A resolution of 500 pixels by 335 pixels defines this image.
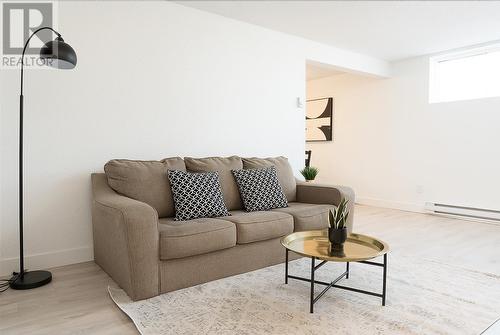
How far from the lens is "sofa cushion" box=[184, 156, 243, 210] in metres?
3.01

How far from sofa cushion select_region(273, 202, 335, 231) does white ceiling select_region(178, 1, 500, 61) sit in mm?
2020

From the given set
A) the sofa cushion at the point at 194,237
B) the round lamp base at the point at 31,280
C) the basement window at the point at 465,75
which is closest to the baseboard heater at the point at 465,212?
the basement window at the point at 465,75

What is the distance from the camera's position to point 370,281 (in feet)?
7.92

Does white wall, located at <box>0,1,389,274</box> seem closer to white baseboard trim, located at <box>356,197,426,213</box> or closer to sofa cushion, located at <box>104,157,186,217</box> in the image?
sofa cushion, located at <box>104,157,186,217</box>

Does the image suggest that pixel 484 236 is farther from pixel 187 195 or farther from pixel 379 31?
pixel 187 195

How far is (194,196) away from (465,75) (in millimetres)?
4431

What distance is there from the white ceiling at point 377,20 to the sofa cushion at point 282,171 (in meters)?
1.57

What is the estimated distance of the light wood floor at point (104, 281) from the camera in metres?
1.83

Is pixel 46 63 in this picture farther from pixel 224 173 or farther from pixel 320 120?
pixel 320 120

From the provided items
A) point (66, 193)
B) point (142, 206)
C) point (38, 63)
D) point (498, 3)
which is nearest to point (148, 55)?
point (38, 63)

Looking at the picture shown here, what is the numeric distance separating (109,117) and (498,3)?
3907 millimetres

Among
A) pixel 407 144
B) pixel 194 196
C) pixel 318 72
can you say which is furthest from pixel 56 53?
pixel 407 144

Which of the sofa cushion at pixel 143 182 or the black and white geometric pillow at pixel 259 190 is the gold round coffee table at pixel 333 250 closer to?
the black and white geometric pillow at pixel 259 190

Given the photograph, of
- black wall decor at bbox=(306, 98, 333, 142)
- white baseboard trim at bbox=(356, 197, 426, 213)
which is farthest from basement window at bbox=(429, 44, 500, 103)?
black wall decor at bbox=(306, 98, 333, 142)
